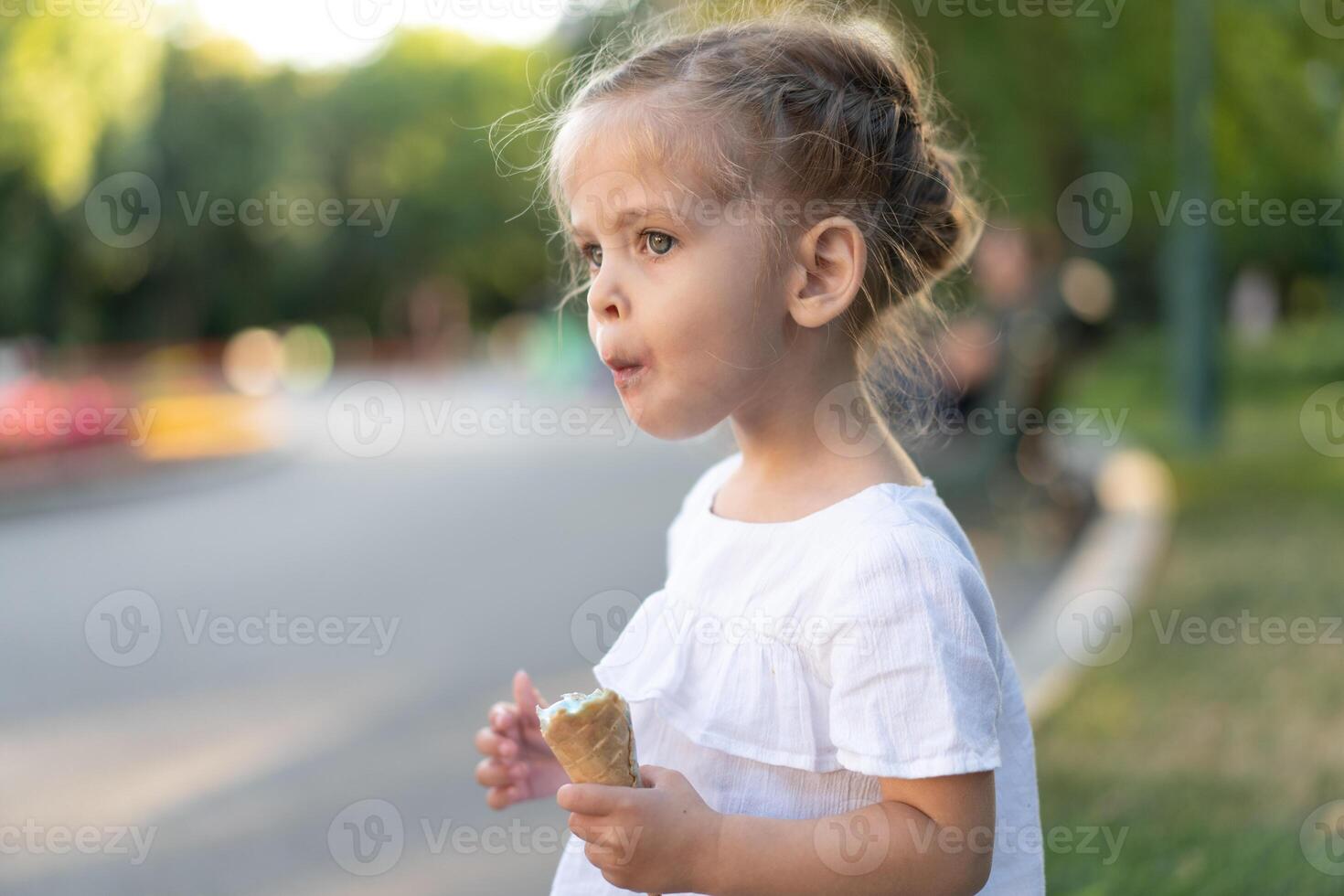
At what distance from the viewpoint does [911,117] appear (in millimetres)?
1936

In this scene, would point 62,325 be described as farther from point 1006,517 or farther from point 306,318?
point 1006,517

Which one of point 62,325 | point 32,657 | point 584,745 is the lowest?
point 584,745

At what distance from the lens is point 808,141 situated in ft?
5.85

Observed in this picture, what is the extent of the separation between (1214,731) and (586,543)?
20.4 ft

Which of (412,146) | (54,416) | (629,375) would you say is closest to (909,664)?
(629,375)

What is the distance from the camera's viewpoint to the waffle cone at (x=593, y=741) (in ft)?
5.13

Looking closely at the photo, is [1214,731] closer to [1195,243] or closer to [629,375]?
[629,375]

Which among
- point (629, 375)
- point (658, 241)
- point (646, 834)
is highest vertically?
point (658, 241)

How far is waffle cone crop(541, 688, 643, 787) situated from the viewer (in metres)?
1.56

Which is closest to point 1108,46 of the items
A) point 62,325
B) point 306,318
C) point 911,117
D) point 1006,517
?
point 1006,517

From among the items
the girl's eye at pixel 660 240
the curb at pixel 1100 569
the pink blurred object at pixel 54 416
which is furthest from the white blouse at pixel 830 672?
the pink blurred object at pixel 54 416

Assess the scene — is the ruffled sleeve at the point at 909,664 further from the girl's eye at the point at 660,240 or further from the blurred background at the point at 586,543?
the blurred background at the point at 586,543

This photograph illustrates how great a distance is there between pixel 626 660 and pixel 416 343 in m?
44.5

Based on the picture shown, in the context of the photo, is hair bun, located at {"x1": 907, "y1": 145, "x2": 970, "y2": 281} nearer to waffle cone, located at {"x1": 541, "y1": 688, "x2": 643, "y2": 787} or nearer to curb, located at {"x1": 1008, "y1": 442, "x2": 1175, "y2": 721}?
waffle cone, located at {"x1": 541, "y1": 688, "x2": 643, "y2": 787}
